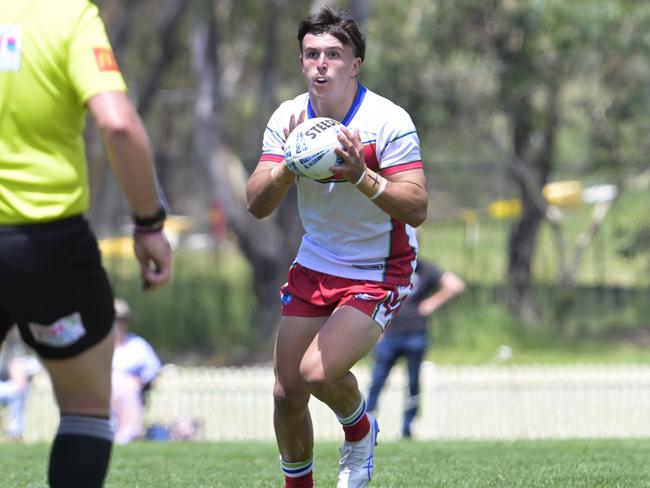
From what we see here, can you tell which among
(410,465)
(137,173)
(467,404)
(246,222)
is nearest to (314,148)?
(137,173)

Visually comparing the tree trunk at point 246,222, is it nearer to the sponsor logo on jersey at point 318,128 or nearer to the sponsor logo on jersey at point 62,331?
the sponsor logo on jersey at point 318,128

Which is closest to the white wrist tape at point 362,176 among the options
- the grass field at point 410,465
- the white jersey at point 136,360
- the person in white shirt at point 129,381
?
the grass field at point 410,465

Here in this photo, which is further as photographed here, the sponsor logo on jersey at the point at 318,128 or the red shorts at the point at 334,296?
the red shorts at the point at 334,296

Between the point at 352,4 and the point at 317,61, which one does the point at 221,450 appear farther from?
the point at 352,4

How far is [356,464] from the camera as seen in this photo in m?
5.70

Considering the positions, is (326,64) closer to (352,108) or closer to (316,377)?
(352,108)

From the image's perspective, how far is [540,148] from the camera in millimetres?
22078

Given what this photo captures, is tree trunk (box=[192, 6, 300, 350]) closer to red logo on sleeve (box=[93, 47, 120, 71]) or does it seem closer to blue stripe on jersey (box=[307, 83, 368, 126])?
blue stripe on jersey (box=[307, 83, 368, 126])

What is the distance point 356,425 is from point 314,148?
53.4 inches

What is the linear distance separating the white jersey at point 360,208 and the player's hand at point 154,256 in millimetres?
1675

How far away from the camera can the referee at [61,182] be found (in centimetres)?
373

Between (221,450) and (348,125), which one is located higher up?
(348,125)

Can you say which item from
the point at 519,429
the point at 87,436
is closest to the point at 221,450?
the point at 87,436

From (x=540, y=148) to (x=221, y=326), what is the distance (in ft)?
21.6
